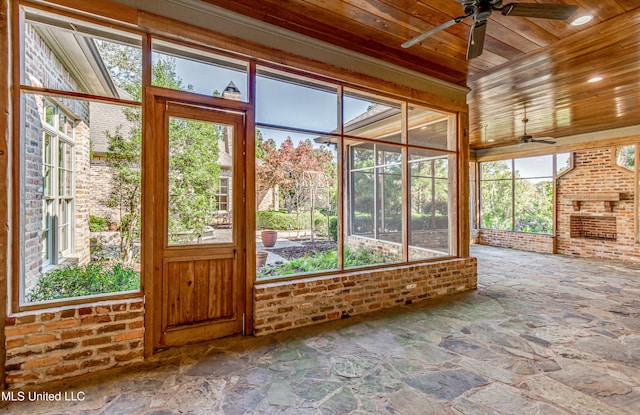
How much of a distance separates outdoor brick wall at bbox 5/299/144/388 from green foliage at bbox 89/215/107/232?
3.69ft

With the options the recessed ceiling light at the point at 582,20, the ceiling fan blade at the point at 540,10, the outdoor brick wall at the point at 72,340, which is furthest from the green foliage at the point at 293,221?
the recessed ceiling light at the point at 582,20

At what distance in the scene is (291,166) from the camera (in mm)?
5051

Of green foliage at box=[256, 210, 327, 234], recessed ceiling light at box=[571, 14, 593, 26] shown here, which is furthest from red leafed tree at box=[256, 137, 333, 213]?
recessed ceiling light at box=[571, 14, 593, 26]

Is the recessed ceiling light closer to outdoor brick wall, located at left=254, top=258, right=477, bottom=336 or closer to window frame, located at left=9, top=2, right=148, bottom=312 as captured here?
outdoor brick wall, located at left=254, top=258, right=477, bottom=336

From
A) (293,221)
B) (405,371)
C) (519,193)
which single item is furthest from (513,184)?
(405,371)

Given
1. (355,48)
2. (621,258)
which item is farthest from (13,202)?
(621,258)

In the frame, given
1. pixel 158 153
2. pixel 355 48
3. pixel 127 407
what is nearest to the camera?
pixel 127 407

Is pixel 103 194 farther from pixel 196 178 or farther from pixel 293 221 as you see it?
pixel 293 221

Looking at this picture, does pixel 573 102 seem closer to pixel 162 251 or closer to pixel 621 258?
pixel 621 258

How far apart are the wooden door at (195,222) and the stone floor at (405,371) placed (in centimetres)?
28

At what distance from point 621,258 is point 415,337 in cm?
734

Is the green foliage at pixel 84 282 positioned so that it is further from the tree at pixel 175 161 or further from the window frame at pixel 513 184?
the window frame at pixel 513 184

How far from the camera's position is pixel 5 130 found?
88.1 inches

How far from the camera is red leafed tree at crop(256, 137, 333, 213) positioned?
4.31 m
